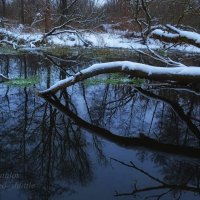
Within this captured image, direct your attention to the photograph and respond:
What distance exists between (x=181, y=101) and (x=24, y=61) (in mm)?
9096

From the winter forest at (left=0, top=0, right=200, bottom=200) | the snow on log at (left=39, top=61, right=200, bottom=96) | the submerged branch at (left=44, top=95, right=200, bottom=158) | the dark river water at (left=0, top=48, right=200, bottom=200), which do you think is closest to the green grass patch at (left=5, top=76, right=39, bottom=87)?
the winter forest at (left=0, top=0, right=200, bottom=200)

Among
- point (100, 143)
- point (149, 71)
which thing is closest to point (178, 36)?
point (149, 71)

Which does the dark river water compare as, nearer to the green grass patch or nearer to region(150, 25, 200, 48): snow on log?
the green grass patch

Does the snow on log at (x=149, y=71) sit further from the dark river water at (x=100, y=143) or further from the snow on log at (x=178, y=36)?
the snow on log at (x=178, y=36)

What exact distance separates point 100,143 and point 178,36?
12.8 feet

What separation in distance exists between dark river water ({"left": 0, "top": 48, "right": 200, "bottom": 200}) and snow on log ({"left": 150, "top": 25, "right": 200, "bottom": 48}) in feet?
5.27

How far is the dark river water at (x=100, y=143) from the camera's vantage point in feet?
16.7

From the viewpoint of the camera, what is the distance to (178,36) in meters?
9.21

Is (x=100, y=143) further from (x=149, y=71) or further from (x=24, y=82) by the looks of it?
(x=24, y=82)

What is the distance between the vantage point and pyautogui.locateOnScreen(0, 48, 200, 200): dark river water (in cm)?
509

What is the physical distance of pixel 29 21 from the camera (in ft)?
112

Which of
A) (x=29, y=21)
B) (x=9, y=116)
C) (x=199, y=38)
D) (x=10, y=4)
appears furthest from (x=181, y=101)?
(x=10, y=4)

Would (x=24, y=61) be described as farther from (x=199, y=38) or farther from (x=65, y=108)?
(x=199, y=38)

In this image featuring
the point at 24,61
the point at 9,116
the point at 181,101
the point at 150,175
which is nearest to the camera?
the point at 150,175
